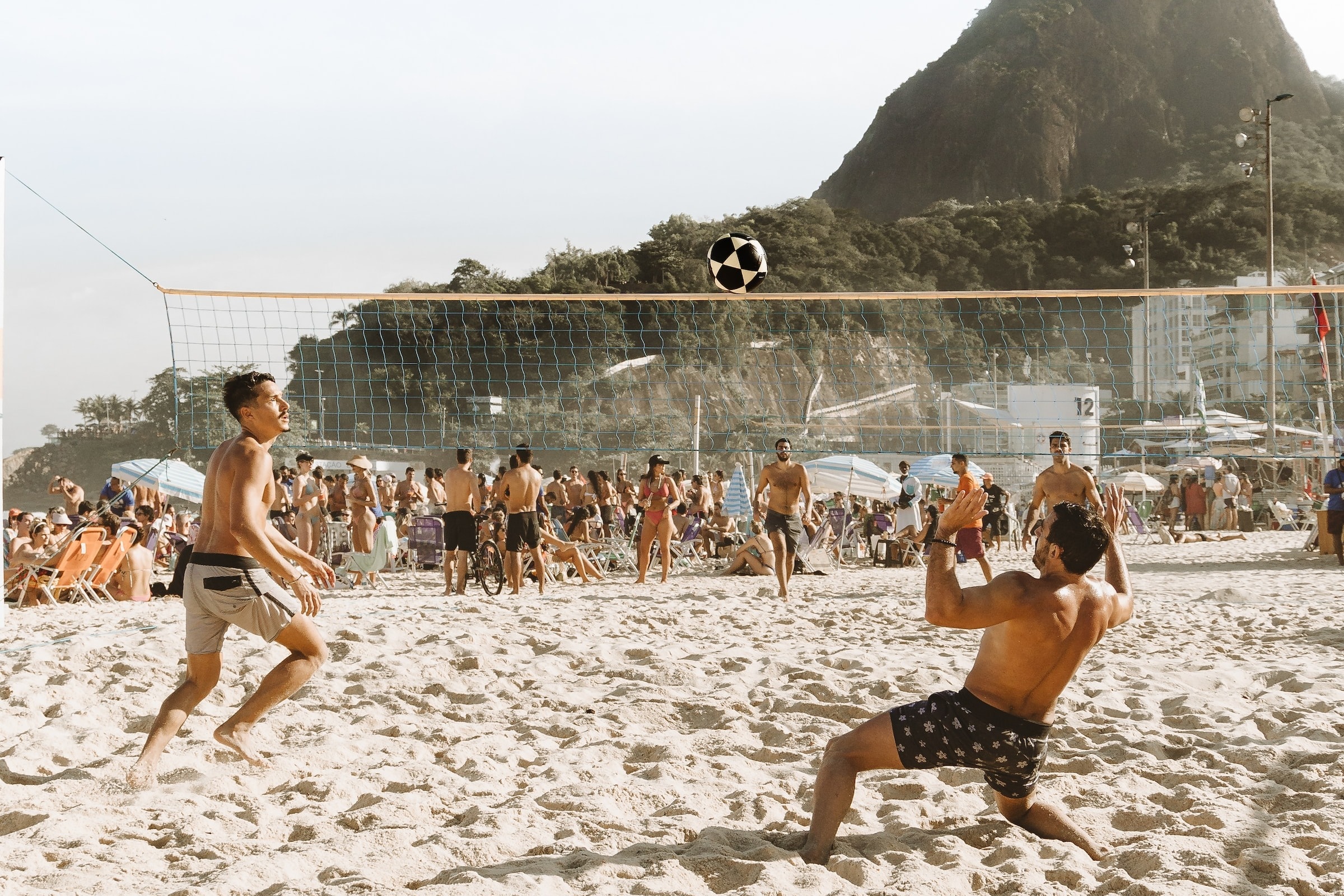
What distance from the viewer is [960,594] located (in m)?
2.29

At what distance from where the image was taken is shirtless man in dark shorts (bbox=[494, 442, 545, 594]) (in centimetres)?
816

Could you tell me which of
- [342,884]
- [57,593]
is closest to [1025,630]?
[342,884]

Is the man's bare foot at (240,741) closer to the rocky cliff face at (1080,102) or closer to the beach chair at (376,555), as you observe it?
the beach chair at (376,555)

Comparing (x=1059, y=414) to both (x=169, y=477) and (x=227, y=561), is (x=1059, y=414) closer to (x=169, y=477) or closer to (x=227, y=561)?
(x=169, y=477)

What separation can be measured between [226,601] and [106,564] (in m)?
6.04

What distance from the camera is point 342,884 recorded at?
2.31 meters

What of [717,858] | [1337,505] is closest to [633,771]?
[717,858]

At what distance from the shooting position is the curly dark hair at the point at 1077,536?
2371mm

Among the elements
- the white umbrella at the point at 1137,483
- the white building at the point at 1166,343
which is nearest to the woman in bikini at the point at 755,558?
the white umbrella at the point at 1137,483

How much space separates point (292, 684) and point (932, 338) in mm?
48408

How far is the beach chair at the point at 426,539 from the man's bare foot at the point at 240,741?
7.69 metres

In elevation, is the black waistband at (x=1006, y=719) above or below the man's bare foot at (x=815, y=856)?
above

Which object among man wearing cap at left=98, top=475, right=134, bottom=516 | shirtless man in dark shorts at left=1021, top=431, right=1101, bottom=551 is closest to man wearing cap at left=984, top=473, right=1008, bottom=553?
shirtless man in dark shorts at left=1021, top=431, right=1101, bottom=551

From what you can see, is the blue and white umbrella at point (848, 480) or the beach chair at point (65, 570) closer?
the beach chair at point (65, 570)
